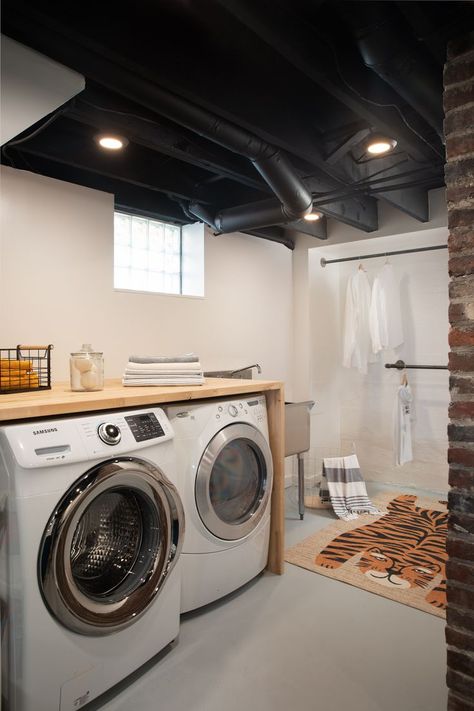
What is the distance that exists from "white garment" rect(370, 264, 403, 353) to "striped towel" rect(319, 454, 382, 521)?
104 cm

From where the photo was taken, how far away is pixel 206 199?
3.36 meters

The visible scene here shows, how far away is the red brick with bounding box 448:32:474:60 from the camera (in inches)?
56.3

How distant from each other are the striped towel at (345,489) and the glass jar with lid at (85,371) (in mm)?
2288

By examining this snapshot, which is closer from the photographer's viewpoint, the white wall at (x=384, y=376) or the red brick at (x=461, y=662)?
the red brick at (x=461, y=662)

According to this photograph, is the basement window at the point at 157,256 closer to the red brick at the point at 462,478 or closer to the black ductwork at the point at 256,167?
the black ductwork at the point at 256,167

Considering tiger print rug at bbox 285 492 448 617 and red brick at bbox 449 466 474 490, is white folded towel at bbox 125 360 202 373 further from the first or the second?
tiger print rug at bbox 285 492 448 617

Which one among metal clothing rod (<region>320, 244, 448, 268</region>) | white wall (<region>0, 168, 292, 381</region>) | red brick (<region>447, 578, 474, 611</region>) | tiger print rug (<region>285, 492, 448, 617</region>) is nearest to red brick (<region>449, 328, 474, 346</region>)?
red brick (<region>447, 578, 474, 611</region>)

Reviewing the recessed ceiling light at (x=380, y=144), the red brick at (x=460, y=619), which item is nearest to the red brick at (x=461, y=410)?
the red brick at (x=460, y=619)

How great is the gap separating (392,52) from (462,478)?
1423mm

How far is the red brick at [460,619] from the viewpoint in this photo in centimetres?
142

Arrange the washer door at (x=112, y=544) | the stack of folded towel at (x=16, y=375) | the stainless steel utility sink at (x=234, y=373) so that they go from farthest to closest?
the stainless steel utility sink at (x=234, y=373)
the stack of folded towel at (x=16, y=375)
the washer door at (x=112, y=544)

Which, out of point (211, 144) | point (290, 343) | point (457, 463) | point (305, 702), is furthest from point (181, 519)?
point (290, 343)

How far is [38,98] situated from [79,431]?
1244 millimetres

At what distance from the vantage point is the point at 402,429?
4000mm
